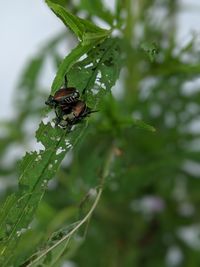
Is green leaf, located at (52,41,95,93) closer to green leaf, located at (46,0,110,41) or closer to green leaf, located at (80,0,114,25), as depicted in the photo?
green leaf, located at (46,0,110,41)

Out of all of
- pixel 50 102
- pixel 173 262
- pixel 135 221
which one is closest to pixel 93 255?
pixel 135 221

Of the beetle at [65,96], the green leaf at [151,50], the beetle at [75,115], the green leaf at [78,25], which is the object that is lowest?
the green leaf at [151,50]

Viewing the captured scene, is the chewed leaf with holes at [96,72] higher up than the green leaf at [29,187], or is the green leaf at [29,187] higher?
the chewed leaf with holes at [96,72]

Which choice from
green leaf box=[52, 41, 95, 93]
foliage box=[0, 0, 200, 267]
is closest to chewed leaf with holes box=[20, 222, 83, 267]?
foliage box=[0, 0, 200, 267]

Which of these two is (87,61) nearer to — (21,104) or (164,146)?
(164,146)

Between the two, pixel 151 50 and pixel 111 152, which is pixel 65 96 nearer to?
pixel 151 50

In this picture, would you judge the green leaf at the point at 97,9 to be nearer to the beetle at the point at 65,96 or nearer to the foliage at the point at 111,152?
the foliage at the point at 111,152

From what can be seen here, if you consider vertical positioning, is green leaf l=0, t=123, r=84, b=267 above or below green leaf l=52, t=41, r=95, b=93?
below

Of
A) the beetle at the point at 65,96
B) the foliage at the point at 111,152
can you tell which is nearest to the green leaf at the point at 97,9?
the foliage at the point at 111,152
